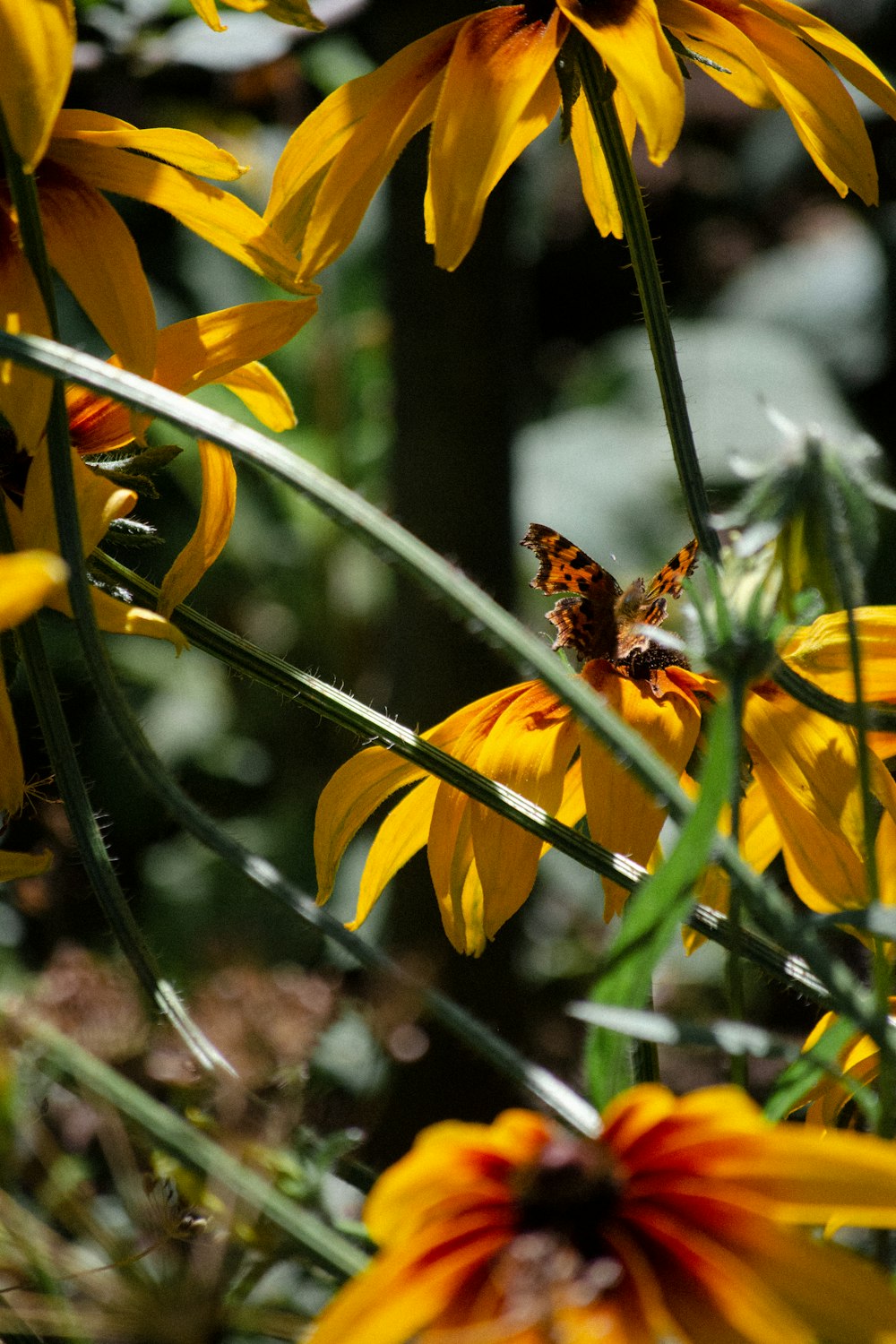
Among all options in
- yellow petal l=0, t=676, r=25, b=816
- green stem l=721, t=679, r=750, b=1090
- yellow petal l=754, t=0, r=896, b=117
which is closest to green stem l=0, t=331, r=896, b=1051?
green stem l=721, t=679, r=750, b=1090

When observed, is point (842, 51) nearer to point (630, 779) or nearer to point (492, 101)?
point (492, 101)

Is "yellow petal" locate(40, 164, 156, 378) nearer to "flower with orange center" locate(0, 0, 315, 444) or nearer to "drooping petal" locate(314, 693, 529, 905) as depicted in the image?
"flower with orange center" locate(0, 0, 315, 444)

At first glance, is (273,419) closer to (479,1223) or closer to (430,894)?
(479,1223)

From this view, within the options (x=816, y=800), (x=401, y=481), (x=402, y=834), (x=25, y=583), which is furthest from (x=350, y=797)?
(x=401, y=481)

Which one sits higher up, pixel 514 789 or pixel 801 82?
pixel 801 82

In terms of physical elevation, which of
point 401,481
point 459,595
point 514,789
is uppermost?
point 459,595

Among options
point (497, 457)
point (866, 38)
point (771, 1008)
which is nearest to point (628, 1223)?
point (497, 457)
